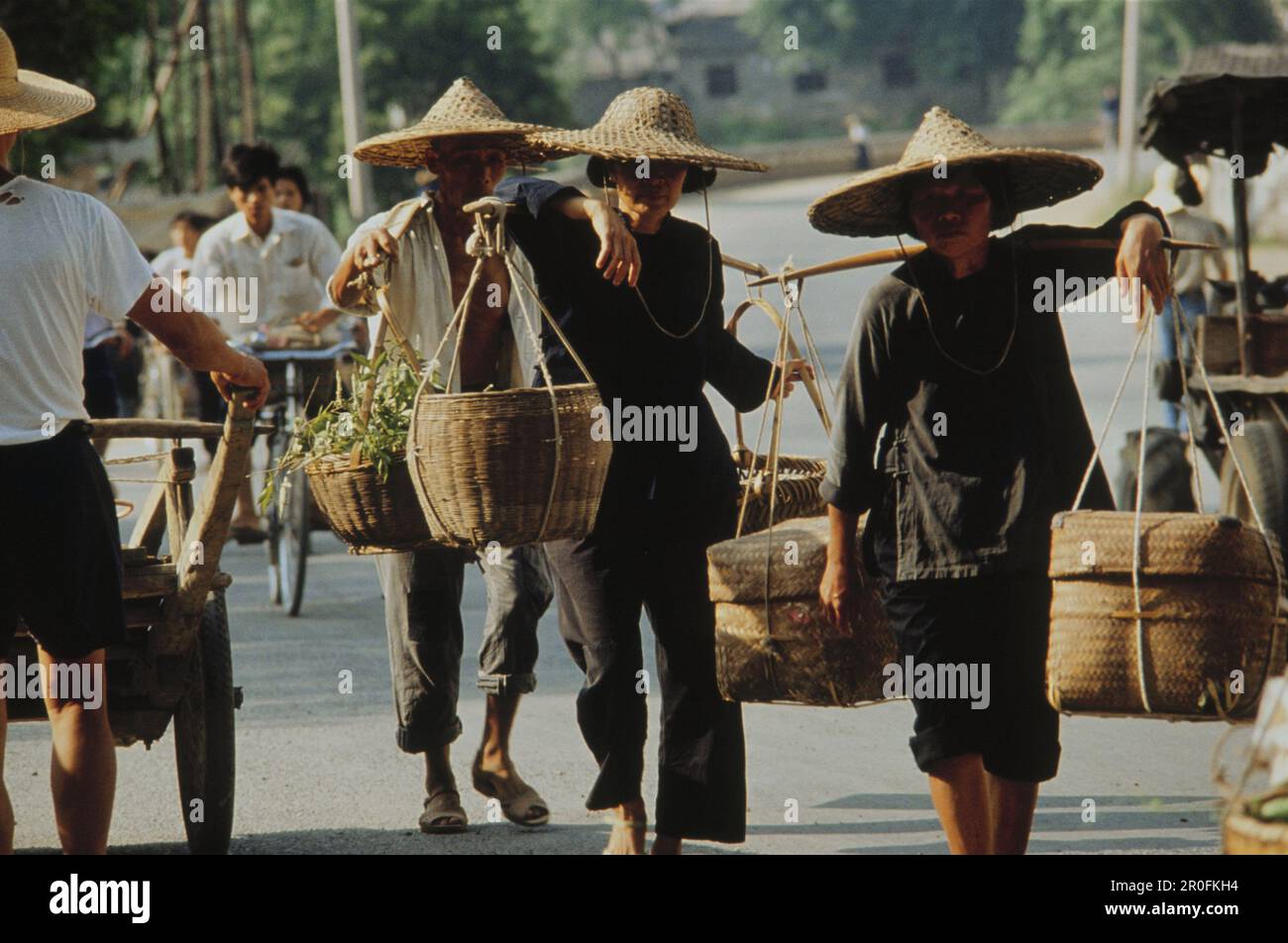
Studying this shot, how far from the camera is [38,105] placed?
4715 mm

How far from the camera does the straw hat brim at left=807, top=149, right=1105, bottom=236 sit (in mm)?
4758

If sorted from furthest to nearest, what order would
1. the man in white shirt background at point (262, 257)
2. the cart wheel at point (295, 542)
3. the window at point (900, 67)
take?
the window at point (900, 67) → the man in white shirt background at point (262, 257) → the cart wheel at point (295, 542)

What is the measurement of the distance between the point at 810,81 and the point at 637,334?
10048 centimetres

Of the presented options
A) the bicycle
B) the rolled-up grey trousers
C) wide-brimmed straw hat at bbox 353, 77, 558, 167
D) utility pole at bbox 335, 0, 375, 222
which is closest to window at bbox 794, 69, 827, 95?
utility pole at bbox 335, 0, 375, 222

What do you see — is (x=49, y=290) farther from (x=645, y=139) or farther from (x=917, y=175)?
(x=917, y=175)

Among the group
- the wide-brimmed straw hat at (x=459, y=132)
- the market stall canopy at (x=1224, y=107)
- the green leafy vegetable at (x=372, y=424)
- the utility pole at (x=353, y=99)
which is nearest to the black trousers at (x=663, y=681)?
the green leafy vegetable at (x=372, y=424)

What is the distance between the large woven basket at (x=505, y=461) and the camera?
4.80 m

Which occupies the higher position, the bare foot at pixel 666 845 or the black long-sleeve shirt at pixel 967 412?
the black long-sleeve shirt at pixel 967 412

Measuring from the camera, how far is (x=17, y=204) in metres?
4.55

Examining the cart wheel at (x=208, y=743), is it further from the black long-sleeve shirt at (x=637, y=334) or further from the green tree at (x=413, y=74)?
the green tree at (x=413, y=74)

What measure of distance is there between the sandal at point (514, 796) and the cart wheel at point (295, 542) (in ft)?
13.1

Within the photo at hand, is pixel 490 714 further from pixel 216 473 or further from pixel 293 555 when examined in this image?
pixel 293 555

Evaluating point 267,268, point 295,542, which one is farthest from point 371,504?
point 267,268
